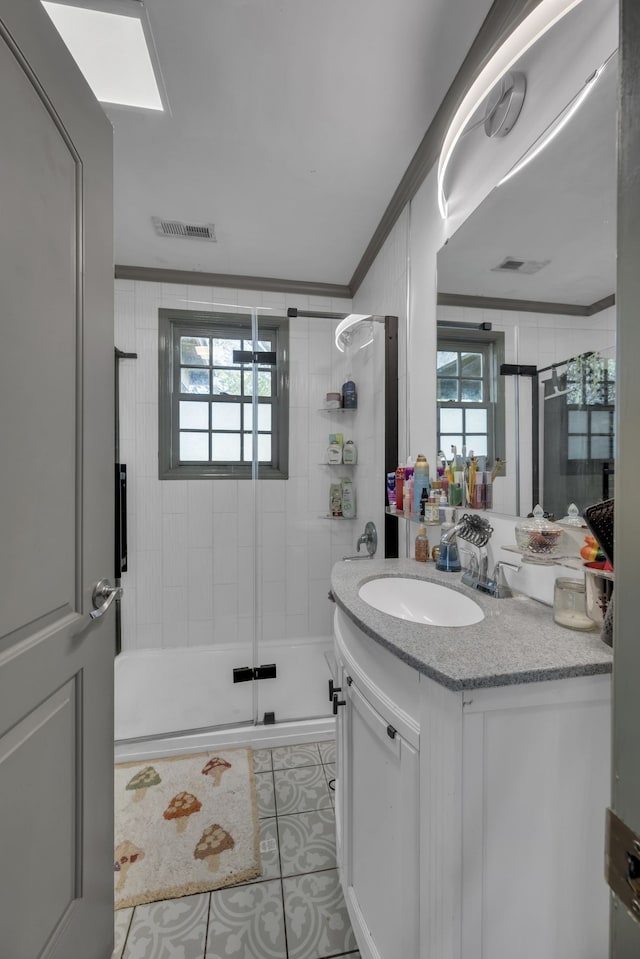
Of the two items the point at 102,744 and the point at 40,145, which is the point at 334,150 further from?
the point at 102,744

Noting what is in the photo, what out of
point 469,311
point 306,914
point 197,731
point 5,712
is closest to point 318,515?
point 197,731

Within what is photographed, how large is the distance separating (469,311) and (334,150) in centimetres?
92

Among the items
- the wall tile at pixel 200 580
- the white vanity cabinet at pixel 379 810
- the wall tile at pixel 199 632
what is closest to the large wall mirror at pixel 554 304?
the white vanity cabinet at pixel 379 810

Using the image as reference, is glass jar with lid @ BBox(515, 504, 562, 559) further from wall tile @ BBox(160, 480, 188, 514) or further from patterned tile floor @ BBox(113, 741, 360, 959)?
wall tile @ BBox(160, 480, 188, 514)

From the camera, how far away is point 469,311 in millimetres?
1200

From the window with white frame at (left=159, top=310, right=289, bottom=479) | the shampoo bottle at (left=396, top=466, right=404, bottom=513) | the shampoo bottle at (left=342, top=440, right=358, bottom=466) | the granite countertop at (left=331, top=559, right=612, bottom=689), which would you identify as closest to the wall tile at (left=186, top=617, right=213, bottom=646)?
the window with white frame at (left=159, top=310, right=289, bottom=479)

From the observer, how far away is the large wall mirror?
792mm

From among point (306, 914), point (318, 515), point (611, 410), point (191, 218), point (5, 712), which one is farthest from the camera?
point (318, 515)

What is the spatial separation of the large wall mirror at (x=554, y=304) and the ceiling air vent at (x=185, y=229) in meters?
1.41

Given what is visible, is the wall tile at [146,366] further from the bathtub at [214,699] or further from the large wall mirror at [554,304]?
the large wall mirror at [554,304]

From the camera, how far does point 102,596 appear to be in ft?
2.93

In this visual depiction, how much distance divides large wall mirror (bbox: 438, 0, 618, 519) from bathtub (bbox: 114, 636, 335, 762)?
152 cm

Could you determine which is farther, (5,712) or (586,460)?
(586,460)

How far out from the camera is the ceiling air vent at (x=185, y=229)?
6.32 ft
